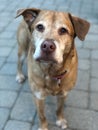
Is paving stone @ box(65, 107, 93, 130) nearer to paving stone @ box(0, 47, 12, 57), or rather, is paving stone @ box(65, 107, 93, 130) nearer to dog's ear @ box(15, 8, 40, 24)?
dog's ear @ box(15, 8, 40, 24)

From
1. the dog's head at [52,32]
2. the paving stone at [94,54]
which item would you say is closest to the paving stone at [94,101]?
the paving stone at [94,54]

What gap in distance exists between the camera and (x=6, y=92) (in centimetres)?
351

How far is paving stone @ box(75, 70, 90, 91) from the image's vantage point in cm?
354

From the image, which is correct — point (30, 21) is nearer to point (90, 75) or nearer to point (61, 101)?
point (61, 101)

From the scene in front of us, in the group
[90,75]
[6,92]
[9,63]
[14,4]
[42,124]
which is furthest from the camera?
[14,4]

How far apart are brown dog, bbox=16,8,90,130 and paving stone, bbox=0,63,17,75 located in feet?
3.92

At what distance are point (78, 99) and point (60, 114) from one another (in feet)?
1.39

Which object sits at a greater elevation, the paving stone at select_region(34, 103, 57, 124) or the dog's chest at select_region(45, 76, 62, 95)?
the dog's chest at select_region(45, 76, 62, 95)

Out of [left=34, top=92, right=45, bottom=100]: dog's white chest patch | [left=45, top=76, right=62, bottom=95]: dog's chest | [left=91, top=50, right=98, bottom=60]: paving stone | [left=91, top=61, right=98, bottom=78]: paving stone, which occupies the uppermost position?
[left=45, top=76, right=62, bottom=95]: dog's chest

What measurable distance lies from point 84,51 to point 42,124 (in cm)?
178

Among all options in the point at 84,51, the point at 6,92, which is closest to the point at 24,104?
the point at 6,92

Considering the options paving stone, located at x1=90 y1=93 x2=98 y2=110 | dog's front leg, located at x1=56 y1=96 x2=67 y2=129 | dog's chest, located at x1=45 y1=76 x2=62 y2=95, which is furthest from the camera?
paving stone, located at x1=90 y1=93 x2=98 y2=110

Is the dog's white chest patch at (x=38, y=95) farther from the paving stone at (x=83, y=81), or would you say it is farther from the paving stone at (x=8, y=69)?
the paving stone at (x=8, y=69)

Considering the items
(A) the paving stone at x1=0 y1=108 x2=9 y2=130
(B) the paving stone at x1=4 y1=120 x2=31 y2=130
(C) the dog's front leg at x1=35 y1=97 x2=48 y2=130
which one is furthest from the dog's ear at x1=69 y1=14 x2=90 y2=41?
(A) the paving stone at x1=0 y1=108 x2=9 y2=130
